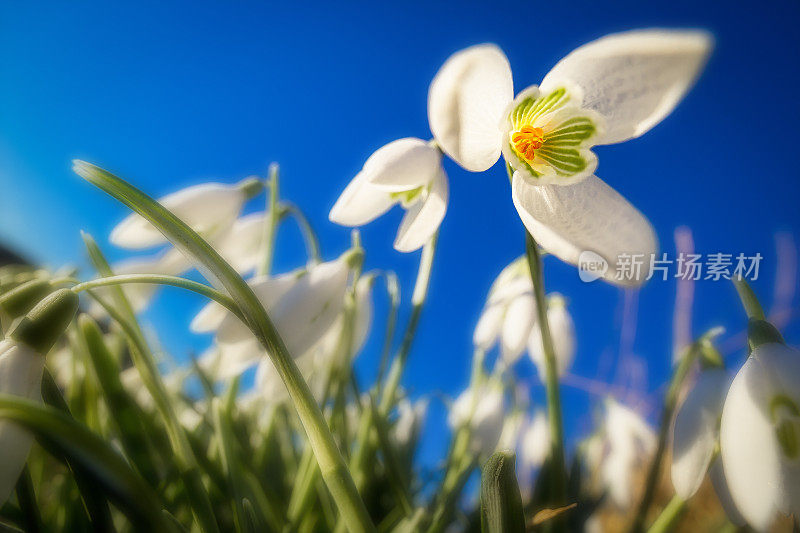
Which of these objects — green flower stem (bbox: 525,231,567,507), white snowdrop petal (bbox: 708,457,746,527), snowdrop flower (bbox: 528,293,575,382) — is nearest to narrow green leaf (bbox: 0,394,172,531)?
green flower stem (bbox: 525,231,567,507)

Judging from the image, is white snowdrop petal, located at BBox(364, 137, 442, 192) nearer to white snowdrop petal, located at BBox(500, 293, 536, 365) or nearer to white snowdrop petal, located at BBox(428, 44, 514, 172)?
white snowdrop petal, located at BBox(428, 44, 514, 172)

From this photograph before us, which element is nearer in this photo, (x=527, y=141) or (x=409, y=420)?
(x=527, y=141)

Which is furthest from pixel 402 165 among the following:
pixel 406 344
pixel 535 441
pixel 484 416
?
pixel 535 441

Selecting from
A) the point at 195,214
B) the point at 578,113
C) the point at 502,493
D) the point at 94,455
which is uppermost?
the point at 195,214

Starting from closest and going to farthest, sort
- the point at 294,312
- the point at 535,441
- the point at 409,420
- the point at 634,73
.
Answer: the point at 634,73
the point at 294,312
the point at 409,420
the point at 535,441

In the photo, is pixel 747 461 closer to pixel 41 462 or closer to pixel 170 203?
pixel 170 203

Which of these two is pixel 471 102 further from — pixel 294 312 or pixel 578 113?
pixel 294 312
